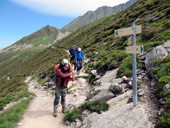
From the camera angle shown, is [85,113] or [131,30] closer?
[131,30]

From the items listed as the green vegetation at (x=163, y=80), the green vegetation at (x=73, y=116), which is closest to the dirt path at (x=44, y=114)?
the green vegetation at (x=73, y=116)

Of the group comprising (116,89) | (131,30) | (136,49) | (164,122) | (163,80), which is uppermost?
(131,30)

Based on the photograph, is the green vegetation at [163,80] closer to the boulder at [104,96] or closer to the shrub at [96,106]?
the boulder at [104,96]

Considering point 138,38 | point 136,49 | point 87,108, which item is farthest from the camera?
point 138,38

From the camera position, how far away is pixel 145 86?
6.14 m

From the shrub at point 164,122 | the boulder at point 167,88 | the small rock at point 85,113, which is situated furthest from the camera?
the small rock at point 85,113

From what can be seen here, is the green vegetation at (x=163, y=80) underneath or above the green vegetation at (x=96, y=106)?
above

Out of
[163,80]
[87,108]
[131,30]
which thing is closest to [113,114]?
[87,108]

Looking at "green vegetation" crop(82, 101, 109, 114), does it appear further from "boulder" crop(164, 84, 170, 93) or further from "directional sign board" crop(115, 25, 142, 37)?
"directional sign board" crop(115, 25, 142, 37)

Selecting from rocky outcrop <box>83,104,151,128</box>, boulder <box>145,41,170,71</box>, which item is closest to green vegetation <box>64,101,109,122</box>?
rocky outcrop <box>83,104,151,128</box>

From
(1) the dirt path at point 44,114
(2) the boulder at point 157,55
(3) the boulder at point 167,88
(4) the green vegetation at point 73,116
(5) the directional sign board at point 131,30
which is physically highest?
(5) the directional sign board at point 131,30

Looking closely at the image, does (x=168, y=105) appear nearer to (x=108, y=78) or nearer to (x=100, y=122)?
(x=100, y=122)

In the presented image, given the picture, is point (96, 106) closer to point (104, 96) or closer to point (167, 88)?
point (104, 96)

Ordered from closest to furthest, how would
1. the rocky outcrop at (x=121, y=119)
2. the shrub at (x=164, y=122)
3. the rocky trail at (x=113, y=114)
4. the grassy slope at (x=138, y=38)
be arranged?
the shrub at (x=164, y=122) < the rocky outcrop at (x=121, y=119) < the rocky trail at (x=113, y=114) < the grassy slope at (x=138, y=38)
